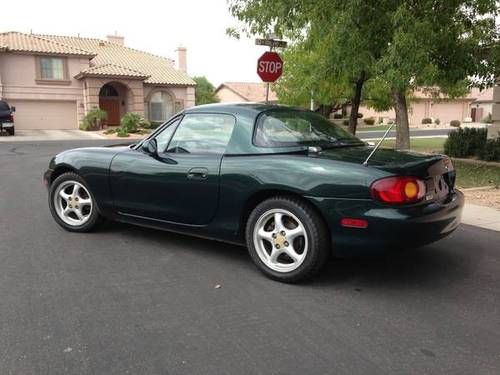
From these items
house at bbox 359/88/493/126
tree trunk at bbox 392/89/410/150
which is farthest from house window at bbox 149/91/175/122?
house at bbox 359/88/493/126

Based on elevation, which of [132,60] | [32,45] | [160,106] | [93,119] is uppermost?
[32,45]

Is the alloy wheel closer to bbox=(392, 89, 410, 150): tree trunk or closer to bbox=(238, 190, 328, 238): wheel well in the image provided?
bbox=(238, 190, 328, 238): wheel well

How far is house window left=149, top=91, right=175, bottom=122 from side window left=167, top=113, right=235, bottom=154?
105ft

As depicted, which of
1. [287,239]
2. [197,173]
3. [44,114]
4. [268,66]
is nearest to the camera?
[287,239]

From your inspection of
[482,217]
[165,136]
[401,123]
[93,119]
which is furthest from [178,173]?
[93,119]

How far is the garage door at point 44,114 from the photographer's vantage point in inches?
1273

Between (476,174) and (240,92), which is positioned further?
(240,92)

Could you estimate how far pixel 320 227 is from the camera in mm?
4102

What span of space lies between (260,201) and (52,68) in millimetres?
31803

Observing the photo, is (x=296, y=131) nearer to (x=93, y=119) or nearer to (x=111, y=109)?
(x=93, y=119)

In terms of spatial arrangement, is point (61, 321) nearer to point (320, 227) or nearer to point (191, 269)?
point (191, 269)

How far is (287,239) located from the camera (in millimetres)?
4258

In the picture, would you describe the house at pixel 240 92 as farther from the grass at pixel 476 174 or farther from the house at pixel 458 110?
the grass at pixel 476 174

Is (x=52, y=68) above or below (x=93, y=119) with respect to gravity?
above
